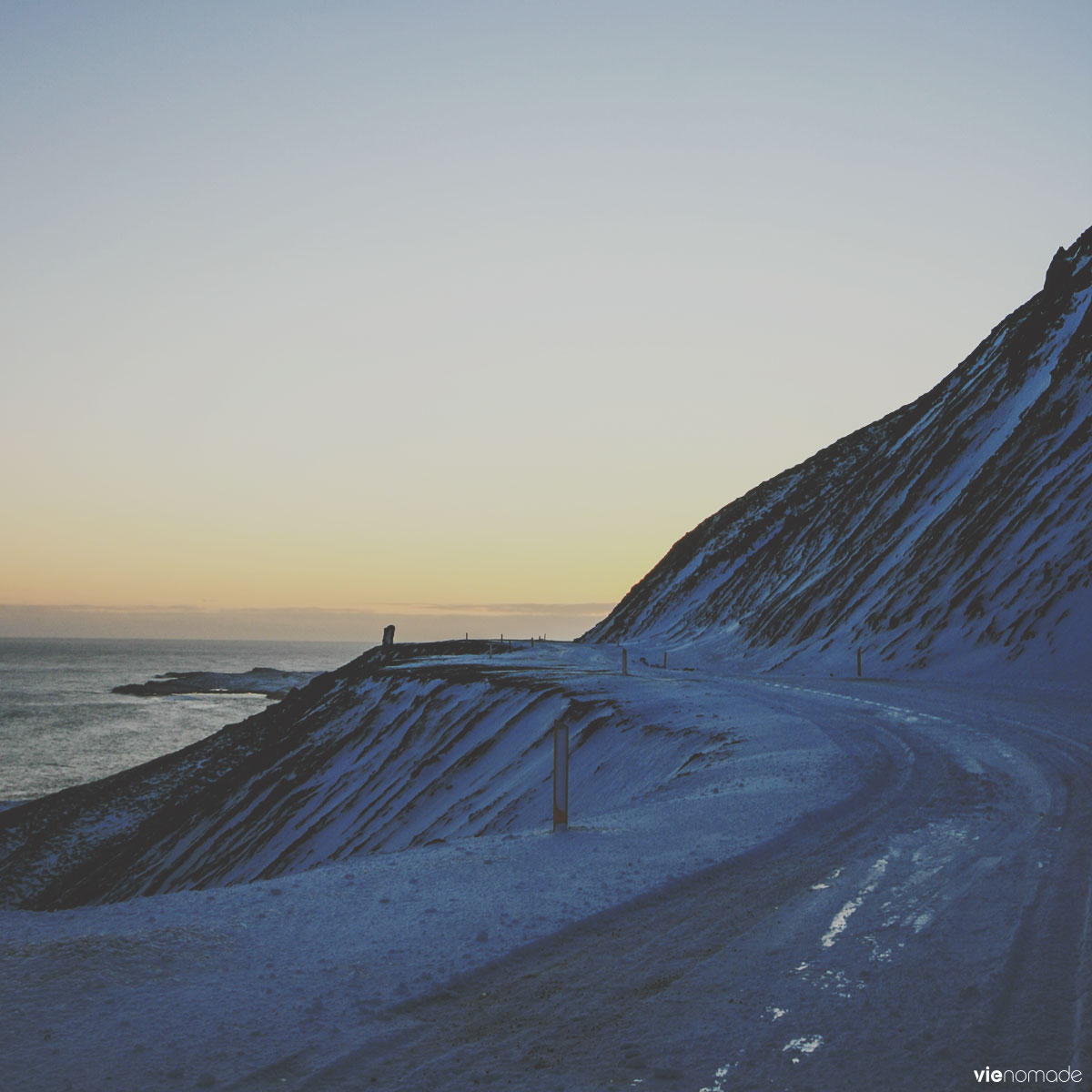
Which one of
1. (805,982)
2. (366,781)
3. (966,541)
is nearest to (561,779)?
(805,982)

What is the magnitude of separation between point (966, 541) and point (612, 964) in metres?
34.7

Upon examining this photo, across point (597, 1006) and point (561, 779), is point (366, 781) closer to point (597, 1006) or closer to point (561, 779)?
point (561, 779)

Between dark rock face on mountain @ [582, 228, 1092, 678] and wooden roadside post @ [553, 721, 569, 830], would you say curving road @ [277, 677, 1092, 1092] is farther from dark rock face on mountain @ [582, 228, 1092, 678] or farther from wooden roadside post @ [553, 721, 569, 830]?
dark rock face on mountain @ [582, 228, 1092, 678]

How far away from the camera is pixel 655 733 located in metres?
19.5

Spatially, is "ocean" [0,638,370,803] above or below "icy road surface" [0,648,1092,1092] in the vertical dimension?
below

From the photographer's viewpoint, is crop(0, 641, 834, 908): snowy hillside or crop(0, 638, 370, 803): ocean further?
crop(0, 638, 370, 803): ocean

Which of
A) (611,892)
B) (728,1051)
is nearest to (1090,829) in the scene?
(611,892)

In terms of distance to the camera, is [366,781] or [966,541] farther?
[966,541]

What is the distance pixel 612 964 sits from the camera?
5551mm

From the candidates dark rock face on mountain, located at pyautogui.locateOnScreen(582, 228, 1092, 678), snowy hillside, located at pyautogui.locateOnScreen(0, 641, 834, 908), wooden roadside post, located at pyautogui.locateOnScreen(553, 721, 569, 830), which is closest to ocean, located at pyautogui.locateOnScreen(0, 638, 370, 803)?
snowy hillside, located at pyautogui.locateOnScreen(0, 641, 834, 908)

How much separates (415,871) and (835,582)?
131 ft

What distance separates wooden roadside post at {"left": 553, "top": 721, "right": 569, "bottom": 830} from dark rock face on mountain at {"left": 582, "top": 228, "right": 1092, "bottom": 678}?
21.9m

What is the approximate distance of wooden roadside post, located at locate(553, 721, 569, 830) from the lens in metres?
9.70

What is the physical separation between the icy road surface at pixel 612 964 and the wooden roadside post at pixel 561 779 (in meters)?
0.26
